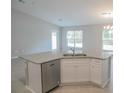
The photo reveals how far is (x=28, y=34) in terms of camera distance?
8359 mm

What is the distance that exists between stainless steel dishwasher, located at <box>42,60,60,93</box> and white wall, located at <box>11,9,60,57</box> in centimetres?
471

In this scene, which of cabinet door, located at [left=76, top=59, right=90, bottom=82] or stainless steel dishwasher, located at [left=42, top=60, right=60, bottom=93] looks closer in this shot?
stainless steel dishwasher, located at [left=42, top=60, right=60, bottom=93]

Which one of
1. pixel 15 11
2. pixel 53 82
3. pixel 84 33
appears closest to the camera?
pixel 53 82

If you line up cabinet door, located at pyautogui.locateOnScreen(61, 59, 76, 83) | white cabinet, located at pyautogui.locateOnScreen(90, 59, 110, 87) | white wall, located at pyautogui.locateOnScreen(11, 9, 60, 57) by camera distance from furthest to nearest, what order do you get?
white wall, located at pyautogui.locateOnScreen(11, 9, 60, 57) < cabinet door, located at pyautogui.locateOnScreen(61, 59, 76, 83) < white cabinet, located at pyautogui.locateOnScreen(90, 59, 110, 87)

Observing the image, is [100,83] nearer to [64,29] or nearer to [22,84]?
[22,84]

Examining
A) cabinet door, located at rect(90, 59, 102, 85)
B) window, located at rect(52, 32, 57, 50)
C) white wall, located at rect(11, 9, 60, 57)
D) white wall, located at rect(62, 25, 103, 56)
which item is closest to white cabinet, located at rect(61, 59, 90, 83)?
cabinet door, located at rect(90, 59, 102, 85)

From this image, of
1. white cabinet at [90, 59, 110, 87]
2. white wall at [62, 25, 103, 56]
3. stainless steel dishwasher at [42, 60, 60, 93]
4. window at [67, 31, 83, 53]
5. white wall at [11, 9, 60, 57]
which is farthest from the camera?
window at [67, 31, 83, 53]

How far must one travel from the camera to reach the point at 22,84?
3838 millimetres

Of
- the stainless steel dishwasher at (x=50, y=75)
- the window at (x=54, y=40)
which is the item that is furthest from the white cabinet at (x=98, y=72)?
the window at (x=54, y=40)

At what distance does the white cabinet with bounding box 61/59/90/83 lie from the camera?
3682mm

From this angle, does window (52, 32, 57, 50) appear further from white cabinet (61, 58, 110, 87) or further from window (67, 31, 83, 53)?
white cabinet (61, 58, 110, 87)

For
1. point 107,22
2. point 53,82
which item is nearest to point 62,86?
point 53,82
